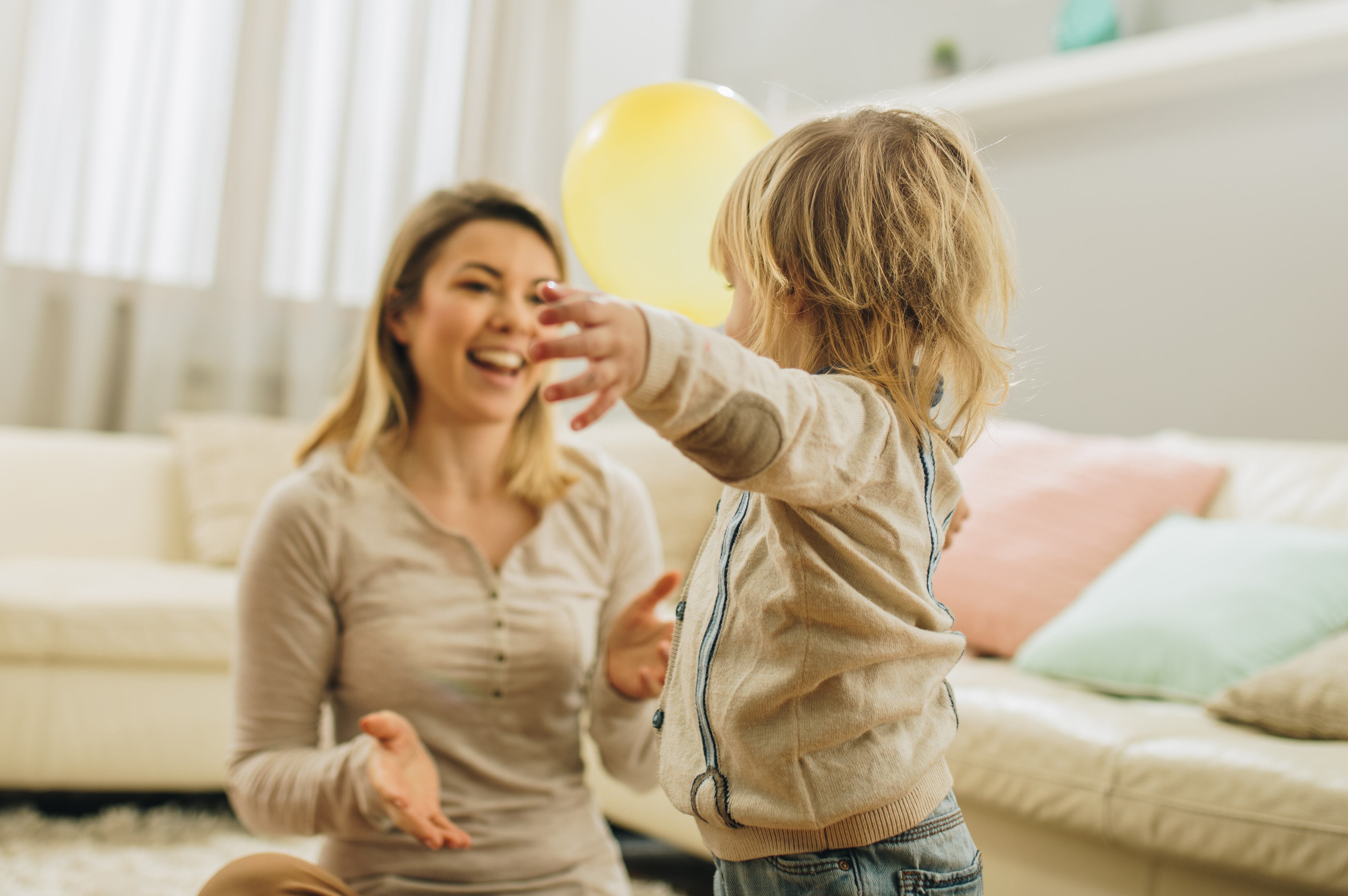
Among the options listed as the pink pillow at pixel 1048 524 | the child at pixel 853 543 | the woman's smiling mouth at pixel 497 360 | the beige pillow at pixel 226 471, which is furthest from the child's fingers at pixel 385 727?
the beige pillow at pixel 226 471

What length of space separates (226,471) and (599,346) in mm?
2394

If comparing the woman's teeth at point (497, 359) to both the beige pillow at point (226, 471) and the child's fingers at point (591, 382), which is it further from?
the beige pillow at point (226, 471)

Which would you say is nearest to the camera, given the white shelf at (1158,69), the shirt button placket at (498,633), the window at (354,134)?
the shirt button placket at (498,633)

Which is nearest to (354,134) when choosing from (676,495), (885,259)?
(676,495)

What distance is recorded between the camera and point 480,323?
3.93ft

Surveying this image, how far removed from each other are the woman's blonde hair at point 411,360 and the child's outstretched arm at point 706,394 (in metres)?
0.71

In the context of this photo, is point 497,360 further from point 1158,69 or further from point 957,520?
point 1158,69

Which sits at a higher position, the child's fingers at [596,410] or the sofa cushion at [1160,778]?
the child's fingers at [596,410]

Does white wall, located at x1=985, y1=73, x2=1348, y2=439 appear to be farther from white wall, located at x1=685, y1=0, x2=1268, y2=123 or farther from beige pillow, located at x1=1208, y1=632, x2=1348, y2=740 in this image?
beige pillow, located at x1=1208, y1=632, x2=1348, y2=740

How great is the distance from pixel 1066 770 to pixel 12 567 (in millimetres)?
1996

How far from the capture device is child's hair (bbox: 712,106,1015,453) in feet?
2.19

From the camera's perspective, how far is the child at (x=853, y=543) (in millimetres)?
646

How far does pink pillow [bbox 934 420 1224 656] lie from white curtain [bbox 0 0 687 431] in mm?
2167

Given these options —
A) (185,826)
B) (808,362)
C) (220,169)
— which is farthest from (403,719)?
(220,169)
